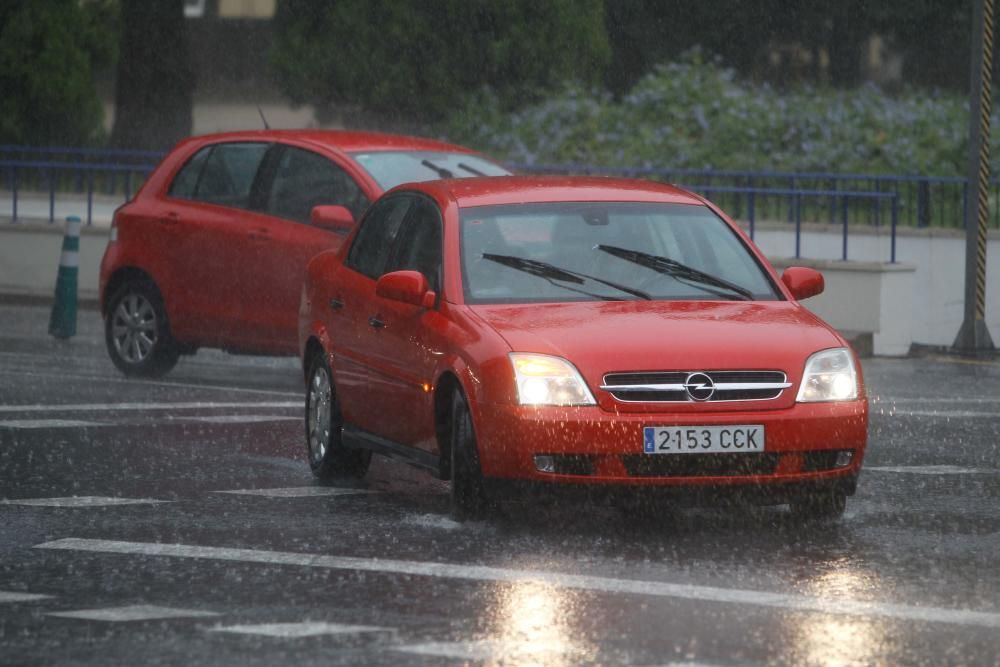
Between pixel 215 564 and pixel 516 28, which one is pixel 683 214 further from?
pixel 516 28

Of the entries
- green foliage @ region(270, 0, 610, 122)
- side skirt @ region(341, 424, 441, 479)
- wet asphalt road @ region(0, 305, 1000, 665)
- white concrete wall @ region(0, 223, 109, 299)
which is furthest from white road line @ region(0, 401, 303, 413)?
green foliage @ region(270, 0, 610, 122)

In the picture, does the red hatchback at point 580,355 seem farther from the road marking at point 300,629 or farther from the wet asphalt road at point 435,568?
the road marking at point 300,629

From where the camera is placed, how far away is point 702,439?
30.0 feet

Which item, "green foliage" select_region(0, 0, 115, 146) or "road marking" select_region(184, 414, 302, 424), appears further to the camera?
"green foliage" select_region(0, 0, 115, 146)

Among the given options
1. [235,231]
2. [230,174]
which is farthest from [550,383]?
[230,174]

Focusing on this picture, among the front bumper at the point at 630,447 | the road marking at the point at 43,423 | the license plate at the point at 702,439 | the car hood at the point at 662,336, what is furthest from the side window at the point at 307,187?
the license plate at the point at 702,439

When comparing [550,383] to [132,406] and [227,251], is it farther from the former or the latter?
[227,251]

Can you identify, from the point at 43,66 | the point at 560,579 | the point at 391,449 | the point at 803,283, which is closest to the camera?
the point at 560,579

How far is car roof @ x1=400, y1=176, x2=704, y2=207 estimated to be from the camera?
10594mm

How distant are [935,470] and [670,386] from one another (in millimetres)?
2706

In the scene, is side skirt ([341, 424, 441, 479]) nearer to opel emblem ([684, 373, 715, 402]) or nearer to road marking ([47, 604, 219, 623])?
opel emblem ([684, 373, 715, 402])

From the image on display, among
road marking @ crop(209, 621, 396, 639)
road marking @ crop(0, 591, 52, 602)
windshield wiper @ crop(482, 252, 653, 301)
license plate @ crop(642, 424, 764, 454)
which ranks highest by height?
windshield wiper @ crop(482, 252, 653, 301)

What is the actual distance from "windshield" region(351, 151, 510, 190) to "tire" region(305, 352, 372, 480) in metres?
3.67

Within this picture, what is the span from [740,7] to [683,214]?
36.5 metres
